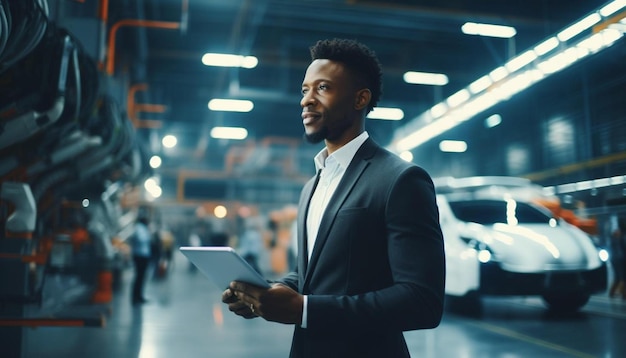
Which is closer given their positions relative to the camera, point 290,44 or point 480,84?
point 480,84

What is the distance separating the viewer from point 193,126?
2070cm

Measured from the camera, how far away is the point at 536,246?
285 inches

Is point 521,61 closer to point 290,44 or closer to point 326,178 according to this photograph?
point 326,178

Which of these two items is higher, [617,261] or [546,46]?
[546,46]

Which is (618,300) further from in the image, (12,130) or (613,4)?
(12,130)

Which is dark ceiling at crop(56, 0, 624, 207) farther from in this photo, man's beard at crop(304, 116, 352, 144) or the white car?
man's beard at crop(304, 116, 352, 144)

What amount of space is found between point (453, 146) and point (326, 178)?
764 cm

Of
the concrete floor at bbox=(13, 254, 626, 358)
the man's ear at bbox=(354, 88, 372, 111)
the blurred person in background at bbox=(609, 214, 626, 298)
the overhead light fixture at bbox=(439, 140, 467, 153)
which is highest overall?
the overhead light fixture at bbox=(439, 140, 467, 153)

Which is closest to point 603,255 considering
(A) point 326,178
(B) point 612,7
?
(B) point 612,7

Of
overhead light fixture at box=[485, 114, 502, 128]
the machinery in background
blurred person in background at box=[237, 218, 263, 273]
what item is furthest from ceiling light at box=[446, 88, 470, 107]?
blurred person in background at box=[237, 218, 263, 273]

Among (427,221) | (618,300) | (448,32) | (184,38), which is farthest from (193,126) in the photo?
(427,221)

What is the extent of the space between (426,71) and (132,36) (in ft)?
19.6

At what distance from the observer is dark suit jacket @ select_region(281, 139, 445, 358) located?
1479 mm

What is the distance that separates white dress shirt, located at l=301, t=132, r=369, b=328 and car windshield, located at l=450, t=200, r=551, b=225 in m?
6.44
